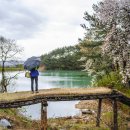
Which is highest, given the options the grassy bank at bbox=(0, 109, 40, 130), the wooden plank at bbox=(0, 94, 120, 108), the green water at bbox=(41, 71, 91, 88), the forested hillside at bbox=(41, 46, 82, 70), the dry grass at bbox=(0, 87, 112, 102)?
the forested hillside at bbox=(41, 46, 82, 70)

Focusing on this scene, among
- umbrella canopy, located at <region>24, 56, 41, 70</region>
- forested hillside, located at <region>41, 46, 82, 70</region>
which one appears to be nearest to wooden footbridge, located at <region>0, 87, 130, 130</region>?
umbrella canopy, located at <region>24, 56, 41, 70</region>

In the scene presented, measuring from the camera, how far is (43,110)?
21.0m

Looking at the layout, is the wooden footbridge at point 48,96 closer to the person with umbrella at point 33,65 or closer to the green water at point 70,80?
the person with umbrella at point 33,65

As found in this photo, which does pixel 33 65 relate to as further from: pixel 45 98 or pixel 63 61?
pixel 63 61

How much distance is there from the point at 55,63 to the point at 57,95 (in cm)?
12401

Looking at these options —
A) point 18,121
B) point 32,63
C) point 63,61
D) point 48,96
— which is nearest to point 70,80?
point 63,61

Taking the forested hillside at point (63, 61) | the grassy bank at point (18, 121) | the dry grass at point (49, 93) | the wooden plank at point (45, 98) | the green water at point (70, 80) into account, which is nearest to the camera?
the wooden plank at point (45, 98)

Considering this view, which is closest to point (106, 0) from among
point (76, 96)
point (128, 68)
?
point (128, 68)

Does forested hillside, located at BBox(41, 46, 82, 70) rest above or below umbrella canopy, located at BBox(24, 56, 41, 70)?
above

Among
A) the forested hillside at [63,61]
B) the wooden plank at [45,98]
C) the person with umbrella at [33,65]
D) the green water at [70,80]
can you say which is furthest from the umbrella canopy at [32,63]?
the forested hillside at [63,61]

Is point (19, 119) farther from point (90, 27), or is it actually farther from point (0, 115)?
point (90, 27)

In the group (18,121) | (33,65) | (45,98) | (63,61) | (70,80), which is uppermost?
(63,61)

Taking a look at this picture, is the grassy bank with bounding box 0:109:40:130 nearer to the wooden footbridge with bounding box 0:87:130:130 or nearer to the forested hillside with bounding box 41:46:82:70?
the wooden footbridge with bounding box 0:87:130:130

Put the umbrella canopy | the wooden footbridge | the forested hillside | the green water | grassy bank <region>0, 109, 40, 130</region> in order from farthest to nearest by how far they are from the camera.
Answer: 1. the forested hillside
2. the green water
3. grassy bank <region>0, 109, 40, 130</region>
4. the wooden footbridge
5. the umbrella canopy
